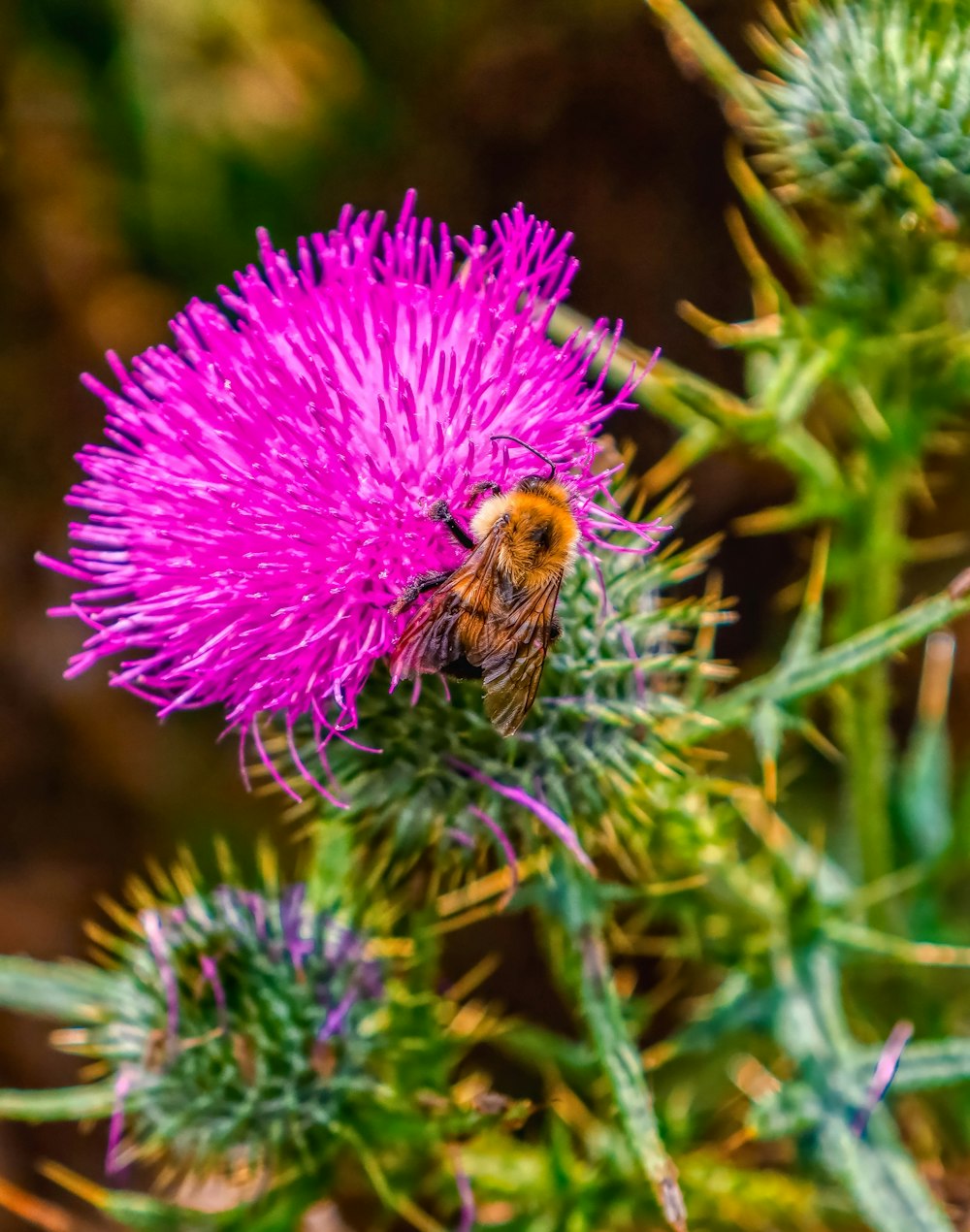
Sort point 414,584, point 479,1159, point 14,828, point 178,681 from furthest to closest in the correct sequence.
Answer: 1. point 14,828
2. point 479,1159
3. point 178,681
4. point 414,584

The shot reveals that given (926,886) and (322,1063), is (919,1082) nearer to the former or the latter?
(926,886)

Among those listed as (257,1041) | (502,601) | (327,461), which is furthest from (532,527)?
(257,1041)

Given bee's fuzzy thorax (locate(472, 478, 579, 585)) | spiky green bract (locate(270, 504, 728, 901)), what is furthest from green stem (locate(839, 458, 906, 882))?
bee's fuzzy thorax (locate(472, 478, 579, 585))

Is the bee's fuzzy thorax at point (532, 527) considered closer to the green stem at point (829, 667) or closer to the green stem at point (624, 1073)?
the green stem at point (829, 667)

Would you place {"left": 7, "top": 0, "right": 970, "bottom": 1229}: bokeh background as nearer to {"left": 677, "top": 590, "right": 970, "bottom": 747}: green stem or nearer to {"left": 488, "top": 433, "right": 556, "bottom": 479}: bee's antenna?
{"left": 677, "top": 590, "right": 970, "bottom": 747}: green stem

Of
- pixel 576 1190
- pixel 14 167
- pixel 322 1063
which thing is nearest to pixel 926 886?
pixel 576 1190

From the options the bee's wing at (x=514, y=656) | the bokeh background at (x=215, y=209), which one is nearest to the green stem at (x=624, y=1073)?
the bee's wing at (x=514, y=656)
